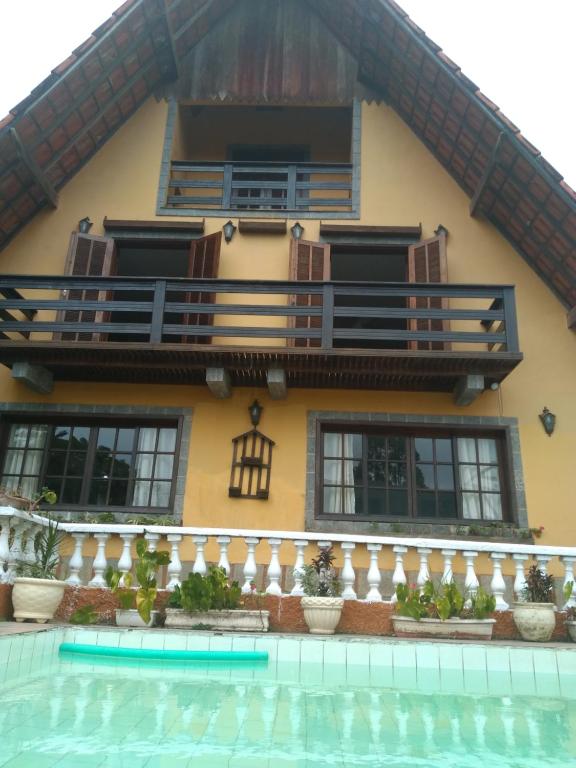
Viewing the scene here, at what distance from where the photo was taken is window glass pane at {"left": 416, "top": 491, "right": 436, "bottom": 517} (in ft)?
27.3

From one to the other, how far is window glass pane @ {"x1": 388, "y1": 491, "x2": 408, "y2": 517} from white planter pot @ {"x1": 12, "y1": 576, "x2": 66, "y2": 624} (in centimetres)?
454

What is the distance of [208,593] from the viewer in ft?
18.4

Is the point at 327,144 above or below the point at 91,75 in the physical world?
above

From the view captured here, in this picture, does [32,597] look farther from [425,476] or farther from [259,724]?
[425,476]

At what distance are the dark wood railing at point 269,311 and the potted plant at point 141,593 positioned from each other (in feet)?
9.87

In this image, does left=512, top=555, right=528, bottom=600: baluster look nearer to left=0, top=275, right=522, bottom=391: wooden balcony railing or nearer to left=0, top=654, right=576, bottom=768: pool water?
left=0, top=654, right=576, bottom=768: pool water

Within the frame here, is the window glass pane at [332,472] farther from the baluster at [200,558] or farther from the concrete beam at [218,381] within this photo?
the baluster at [200,558]

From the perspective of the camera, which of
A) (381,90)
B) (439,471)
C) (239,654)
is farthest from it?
(381,90)

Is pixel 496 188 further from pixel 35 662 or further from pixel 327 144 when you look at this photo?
pixel 35 662

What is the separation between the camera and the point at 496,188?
348 inches

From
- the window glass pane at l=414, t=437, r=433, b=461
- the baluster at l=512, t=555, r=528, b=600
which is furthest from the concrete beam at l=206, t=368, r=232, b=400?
the baluster at l=512, t=555, r=528, b=600

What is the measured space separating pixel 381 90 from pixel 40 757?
1052 cm

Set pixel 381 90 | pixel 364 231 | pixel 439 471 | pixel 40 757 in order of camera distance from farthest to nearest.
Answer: pixel 381 90 → pixel 364 231 → pixel 439 471 → pixel 40 757

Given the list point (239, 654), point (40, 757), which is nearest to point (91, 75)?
point (239, 654)
